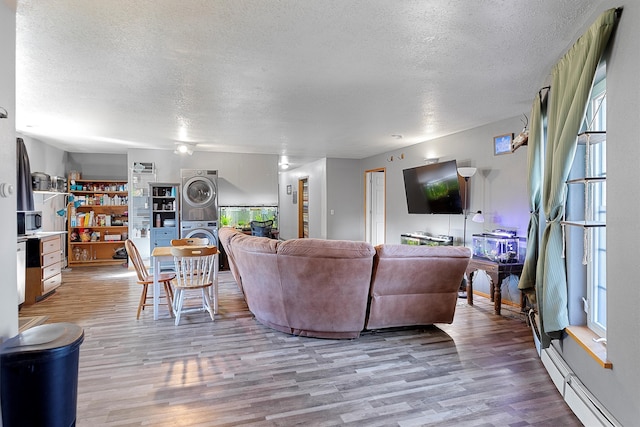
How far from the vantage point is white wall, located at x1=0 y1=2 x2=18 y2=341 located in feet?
6.00

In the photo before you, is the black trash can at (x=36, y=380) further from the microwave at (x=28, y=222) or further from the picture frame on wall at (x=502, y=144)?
the picture frame on wall at (x=502, y=144)

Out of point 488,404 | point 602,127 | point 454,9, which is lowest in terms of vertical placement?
point 488,404

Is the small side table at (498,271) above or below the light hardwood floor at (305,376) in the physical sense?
above

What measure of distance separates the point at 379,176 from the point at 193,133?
452 cm

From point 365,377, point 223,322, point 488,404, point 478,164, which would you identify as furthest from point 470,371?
point 478,164

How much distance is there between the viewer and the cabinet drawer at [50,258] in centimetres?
487

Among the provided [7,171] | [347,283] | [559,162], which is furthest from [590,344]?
[7,171]

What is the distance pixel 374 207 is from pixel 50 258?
6.35 m

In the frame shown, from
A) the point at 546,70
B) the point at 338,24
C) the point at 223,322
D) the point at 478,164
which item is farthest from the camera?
the point at 478,164

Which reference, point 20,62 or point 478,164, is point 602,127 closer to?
point 478,164

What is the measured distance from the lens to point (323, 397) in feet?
7.78

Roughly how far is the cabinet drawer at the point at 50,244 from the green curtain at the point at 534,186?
589cm

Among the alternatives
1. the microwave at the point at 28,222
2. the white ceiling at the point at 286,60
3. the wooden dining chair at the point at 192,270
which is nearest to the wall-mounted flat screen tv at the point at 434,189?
the white ceiling at the point at 286,60

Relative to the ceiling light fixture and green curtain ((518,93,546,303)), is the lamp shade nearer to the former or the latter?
green curtain ((518,93,546,303))
